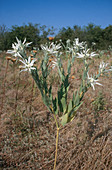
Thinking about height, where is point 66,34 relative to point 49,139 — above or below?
above

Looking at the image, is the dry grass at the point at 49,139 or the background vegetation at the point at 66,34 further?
the background vegetation at the point at 66,34

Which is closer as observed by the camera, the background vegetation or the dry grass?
the dry grass

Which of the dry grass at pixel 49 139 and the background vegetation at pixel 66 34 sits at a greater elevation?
the background vegetation at pixel 66 34

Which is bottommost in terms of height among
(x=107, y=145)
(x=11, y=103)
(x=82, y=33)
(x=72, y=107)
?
(x=107, y=145)

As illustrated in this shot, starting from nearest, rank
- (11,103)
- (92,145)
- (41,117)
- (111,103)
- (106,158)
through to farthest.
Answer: (106,158)
(92,145)
(41,117)
(11,103)
(111,103)

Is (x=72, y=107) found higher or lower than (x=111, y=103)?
higher

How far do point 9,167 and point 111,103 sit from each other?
1962 millimetres

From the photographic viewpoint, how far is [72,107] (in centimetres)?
116

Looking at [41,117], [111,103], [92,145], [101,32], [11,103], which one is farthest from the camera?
[101,32]

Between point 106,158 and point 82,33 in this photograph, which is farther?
point 82,33

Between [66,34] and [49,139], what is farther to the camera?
[66,34]

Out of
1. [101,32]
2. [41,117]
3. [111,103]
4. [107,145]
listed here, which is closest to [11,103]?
[41,117]

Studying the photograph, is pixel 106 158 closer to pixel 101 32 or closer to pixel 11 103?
pixel 11 103

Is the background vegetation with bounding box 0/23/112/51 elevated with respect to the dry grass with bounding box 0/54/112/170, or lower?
elevated
